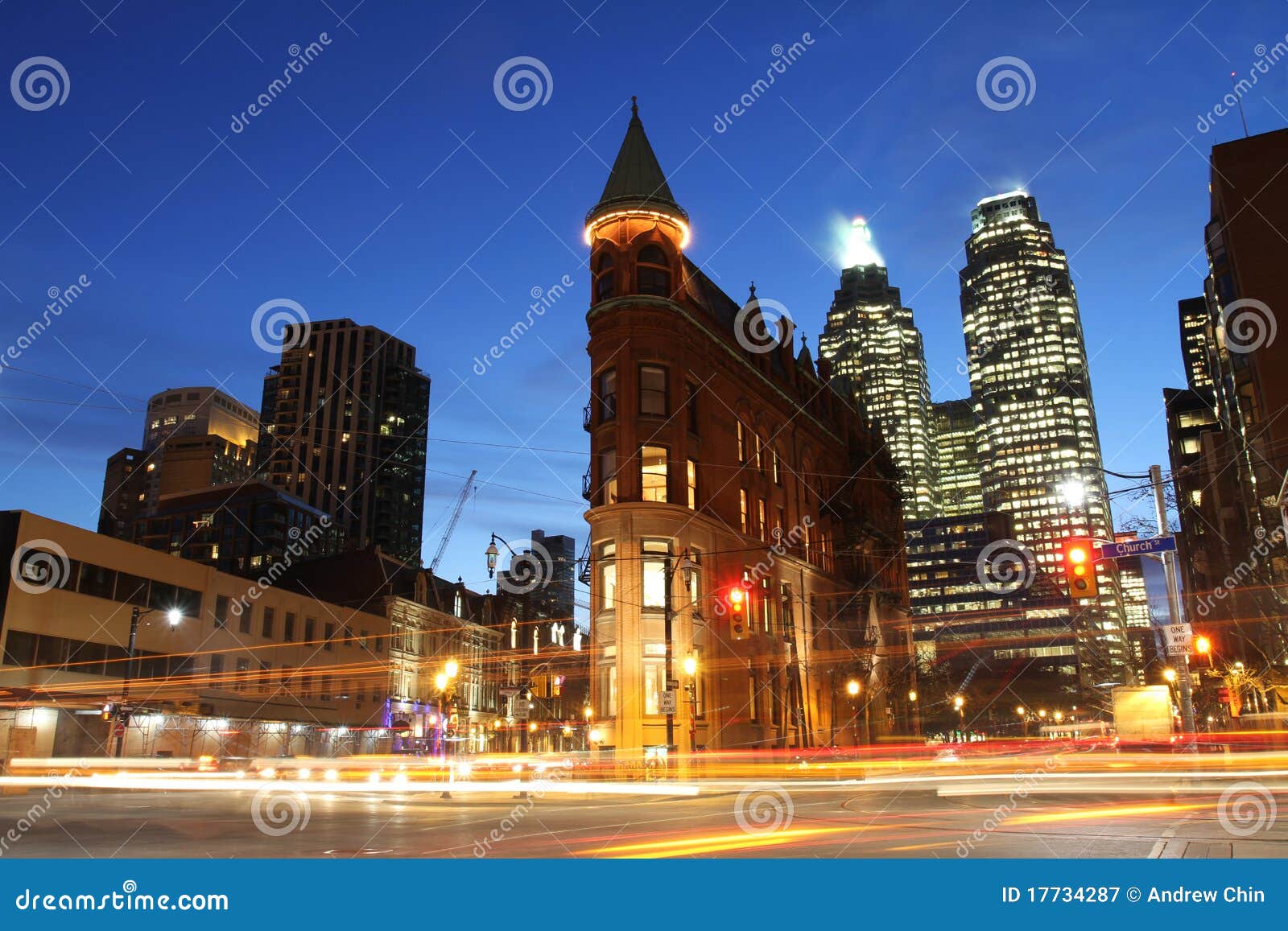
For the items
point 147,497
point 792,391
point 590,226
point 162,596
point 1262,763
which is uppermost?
point 147,497

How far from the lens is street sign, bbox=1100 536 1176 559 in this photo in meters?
23.3

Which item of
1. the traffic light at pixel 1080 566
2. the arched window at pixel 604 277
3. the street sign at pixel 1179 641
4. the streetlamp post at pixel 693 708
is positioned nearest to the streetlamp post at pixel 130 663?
the streetlamp post at pixel 693 708

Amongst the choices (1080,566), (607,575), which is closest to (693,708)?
(607,575)

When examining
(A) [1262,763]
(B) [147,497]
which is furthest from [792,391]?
(B) [147,497]

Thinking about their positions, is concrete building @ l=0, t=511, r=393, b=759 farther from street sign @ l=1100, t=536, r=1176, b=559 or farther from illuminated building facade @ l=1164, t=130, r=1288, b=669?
illuminated building facade @ l=1164, t=130, r=1288, b=669

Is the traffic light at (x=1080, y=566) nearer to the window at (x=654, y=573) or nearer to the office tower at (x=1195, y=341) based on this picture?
the window at (x=654, y=573)

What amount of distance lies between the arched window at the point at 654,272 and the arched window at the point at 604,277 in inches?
55.8

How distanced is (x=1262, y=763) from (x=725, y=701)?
22.8 metres

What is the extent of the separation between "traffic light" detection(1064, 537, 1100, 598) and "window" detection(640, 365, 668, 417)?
24.6 metres

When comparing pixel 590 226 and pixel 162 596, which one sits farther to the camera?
pixel 162 596

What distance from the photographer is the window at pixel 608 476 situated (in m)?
45.1

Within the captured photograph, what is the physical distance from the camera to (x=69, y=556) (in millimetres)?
47750

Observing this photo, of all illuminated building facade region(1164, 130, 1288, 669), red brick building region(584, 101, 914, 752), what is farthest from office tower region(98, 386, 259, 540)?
illuminated building facade region(1164, 130, 1288, 669)

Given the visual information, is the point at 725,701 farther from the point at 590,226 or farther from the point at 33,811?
the point at 33,811
